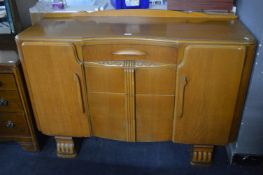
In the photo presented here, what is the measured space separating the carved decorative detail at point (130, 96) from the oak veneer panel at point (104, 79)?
2cm

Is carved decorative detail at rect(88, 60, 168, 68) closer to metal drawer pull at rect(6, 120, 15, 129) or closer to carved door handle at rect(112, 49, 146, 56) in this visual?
carved door handle at rect(112, 49, 146, 56)

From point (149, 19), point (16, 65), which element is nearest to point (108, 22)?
point (149, 19)

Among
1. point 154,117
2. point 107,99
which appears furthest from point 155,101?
point 107,99

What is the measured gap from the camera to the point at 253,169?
1333 millimetres

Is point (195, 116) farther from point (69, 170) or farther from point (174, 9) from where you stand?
point (69, 170)

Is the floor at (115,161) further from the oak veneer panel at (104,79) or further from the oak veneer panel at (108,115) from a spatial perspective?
the oak veneer panel at (104,79)

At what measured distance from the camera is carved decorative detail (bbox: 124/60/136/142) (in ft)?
3.59

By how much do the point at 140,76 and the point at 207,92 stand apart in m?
0.30

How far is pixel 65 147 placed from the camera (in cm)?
140

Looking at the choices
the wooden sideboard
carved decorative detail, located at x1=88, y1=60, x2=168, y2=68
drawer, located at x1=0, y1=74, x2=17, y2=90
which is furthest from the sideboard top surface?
drawer, located at x1=0, y1=74, x2=17, y2=90

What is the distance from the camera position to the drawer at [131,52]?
3.45ft

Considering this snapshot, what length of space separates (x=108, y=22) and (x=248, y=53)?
0.64 meters

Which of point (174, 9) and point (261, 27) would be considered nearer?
point (261, 27)

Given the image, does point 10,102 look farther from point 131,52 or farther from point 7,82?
point 131,52
